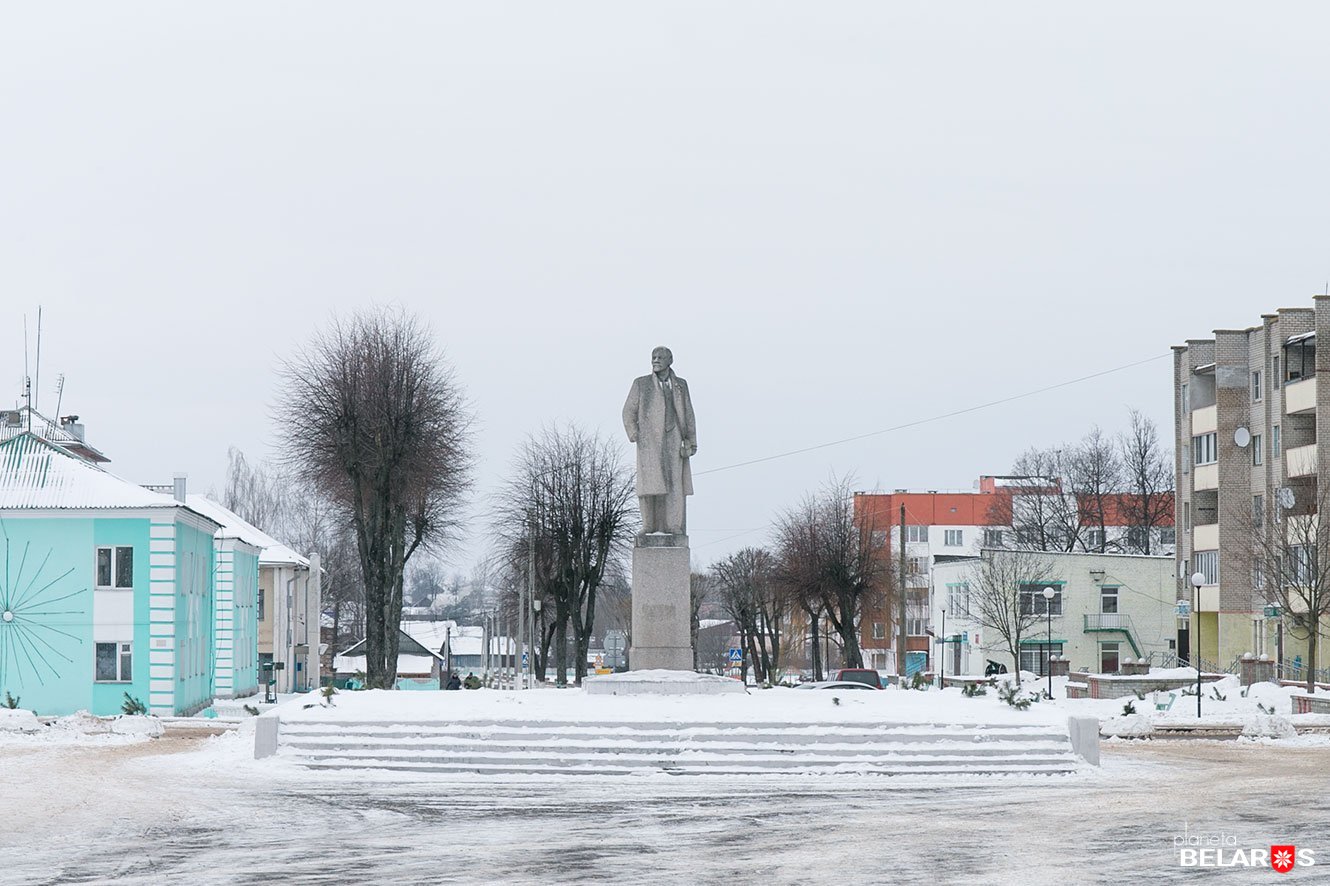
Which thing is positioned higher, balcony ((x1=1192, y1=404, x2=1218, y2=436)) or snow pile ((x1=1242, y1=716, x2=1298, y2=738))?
balcony ((x1=1192, y1=404, x2=1218, y2=436))

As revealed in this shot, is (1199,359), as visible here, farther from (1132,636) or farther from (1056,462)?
(1056,462)

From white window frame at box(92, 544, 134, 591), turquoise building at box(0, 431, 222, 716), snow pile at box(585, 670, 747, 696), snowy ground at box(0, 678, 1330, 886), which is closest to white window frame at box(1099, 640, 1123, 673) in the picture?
turquoise building at box(0, 431, 222, 716)

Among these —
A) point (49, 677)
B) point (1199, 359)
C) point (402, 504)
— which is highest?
point (1199, 359)

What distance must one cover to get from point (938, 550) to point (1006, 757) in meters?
86.8

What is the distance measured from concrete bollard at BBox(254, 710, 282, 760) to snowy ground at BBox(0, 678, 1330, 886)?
39 centimetres

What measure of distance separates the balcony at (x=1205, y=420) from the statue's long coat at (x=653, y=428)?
38.1 m

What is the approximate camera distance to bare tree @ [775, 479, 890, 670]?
6128 cm

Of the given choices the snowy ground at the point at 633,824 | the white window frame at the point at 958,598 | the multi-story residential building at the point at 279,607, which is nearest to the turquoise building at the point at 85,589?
the multi-story residential building at the point at 279,607

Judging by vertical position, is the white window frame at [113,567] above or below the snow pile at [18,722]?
above

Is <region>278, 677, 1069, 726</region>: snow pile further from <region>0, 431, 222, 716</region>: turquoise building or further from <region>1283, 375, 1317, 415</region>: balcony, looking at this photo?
<region>1283, 375, 1317, 415</region>: balcony

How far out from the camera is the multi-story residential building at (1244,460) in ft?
171

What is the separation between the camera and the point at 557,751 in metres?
20.7

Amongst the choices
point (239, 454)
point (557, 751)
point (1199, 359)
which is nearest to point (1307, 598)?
point (1199, 359)

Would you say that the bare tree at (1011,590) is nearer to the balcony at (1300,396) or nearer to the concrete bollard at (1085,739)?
the balcony at (1300,396)
